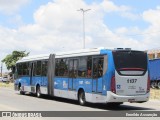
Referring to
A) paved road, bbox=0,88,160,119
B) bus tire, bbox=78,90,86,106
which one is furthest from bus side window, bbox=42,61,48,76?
bus tire, bbox=78,90,86,106

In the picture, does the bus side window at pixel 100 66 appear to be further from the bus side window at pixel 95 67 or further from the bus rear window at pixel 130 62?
the bus rear window at pixel 130 62

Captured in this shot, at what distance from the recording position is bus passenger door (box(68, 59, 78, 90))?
2390 cm

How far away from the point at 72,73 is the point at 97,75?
10.8 feet

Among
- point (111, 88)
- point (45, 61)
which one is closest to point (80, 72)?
point (111, 88)

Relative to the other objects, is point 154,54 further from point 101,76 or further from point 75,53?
point 101,76

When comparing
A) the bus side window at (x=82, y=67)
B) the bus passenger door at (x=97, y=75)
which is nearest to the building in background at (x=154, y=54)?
the bus side window at (x=82, y=67)

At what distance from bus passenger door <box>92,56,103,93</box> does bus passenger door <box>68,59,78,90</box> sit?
2.52m

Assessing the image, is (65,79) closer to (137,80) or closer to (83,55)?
(83,55)

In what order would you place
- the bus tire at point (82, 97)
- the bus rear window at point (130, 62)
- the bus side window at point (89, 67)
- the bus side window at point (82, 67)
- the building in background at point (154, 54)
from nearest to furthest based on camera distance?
the bus rear window at point (130, 62), the bus side window at point (89, 67), the bus tire at point (82, 97), the bus side window at point (82, 67), the building in background at point (154, 54)

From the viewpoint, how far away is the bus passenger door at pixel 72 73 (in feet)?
78.4

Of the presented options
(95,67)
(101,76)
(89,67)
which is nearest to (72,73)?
(89,67)

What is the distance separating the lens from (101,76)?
20734 mm

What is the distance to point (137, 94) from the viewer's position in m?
20.4

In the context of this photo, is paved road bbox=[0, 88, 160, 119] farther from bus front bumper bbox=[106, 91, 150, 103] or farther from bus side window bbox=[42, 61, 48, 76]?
bus side window bbox=[42, 61, 48, 76]
